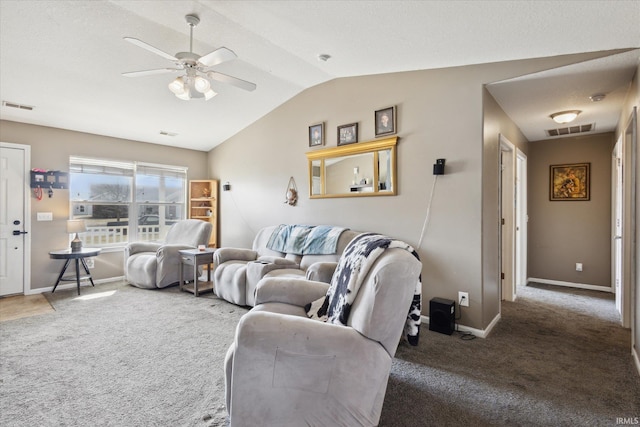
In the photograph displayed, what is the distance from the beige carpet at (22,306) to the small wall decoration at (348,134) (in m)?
3.82

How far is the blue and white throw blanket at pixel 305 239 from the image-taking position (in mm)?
3537

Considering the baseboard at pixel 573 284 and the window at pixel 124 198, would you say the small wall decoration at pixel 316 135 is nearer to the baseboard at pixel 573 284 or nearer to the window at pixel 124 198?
the window at pixel 124 198

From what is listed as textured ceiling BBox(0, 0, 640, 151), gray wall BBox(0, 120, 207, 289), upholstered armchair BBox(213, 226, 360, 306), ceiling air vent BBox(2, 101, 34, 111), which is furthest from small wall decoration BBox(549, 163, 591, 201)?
ceiling air vent BBox(2, 101, 34, 111)

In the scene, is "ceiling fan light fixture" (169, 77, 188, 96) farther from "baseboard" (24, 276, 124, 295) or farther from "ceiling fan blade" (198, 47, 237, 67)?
"baseboard" (24, 276, 124, 295)

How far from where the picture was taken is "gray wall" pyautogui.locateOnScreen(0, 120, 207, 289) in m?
4.28

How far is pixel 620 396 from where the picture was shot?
1.94 metres

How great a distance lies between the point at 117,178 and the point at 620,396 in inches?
247

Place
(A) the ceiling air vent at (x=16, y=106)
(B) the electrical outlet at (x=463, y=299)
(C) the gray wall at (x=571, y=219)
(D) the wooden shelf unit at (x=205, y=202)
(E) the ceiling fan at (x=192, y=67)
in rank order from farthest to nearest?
(D) the wooden shelf unit at (x=205, y=202), (C) the gray wall at (x=571, y=219), (A) the ceiling air vent at (x=16, y=106), (B) the electrical outlet at (x=463, y=299), (E) the ceiling fan at (x=192, y=67)

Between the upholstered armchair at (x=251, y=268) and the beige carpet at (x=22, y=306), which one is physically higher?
the upholstered armchair at (x=251, y=268)

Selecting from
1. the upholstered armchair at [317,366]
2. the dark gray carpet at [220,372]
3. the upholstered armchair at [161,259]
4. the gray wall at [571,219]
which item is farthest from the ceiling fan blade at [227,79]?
the gray wall at [571,219]

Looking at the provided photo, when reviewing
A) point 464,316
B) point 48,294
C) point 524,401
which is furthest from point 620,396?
point 48,294

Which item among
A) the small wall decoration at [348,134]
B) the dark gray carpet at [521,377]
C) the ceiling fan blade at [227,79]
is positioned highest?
the ceiling fan blade at [227,79]

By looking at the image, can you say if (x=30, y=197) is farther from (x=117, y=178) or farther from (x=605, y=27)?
(x=605, y=27)

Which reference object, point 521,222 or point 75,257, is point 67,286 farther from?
point 521,222
